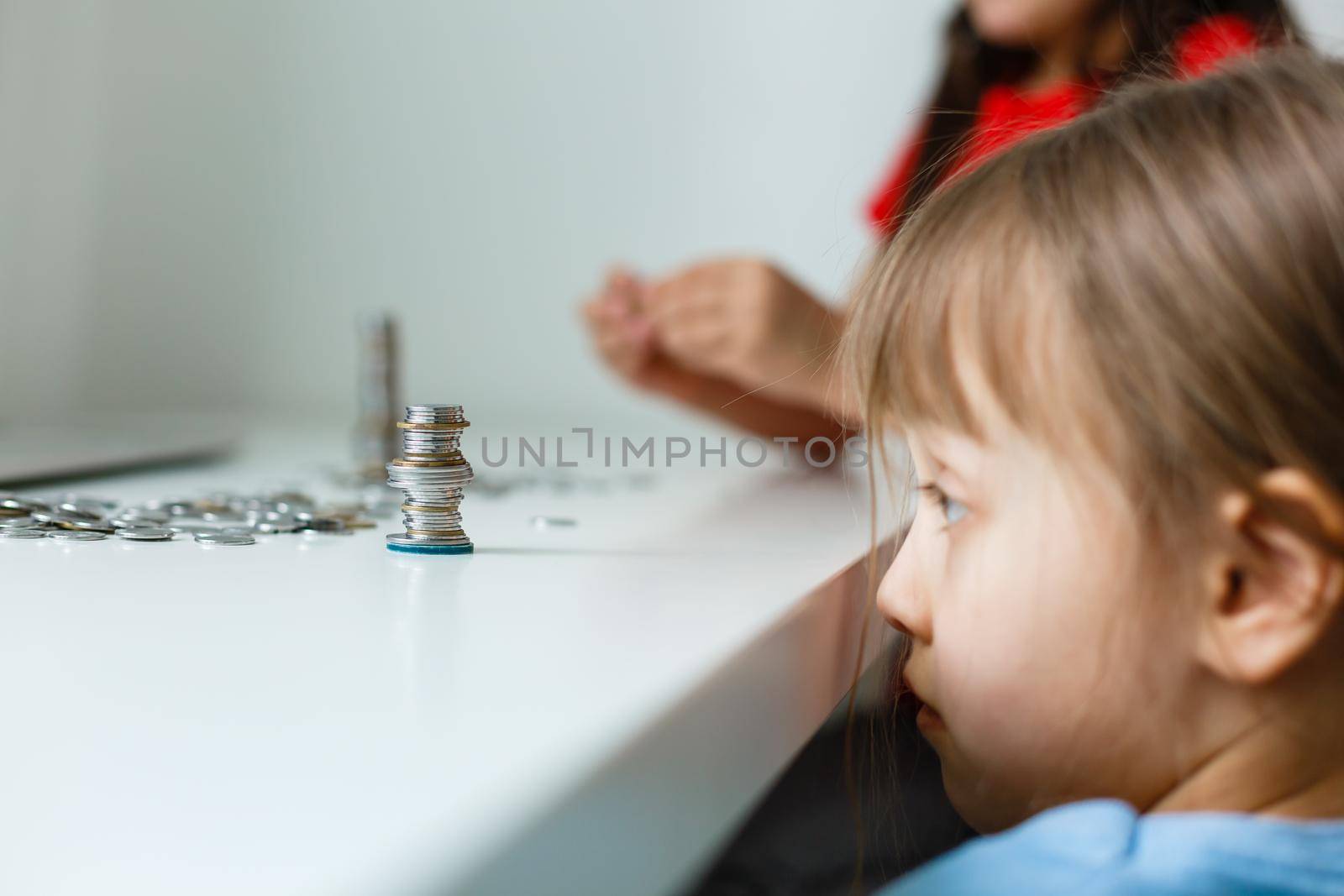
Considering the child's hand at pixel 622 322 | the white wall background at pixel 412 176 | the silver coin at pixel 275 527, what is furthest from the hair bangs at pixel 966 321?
the white wall background at pixel 412 176

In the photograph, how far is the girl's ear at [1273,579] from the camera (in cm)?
51

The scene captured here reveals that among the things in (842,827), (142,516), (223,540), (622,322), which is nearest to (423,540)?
(223,540)

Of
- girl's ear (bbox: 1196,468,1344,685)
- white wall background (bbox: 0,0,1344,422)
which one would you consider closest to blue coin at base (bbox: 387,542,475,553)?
girl's ear (bbox: 1196,468,1344,685)

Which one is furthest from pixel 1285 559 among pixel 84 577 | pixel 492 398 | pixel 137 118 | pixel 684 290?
pixel 137 118

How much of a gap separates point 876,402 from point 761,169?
51.7 inches

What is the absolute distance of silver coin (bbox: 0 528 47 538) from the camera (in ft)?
2.21

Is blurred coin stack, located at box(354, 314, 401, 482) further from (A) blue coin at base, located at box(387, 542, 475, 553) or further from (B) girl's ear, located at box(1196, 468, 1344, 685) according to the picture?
(B) girl's ear, located at box(1196, 468, 1344, 685)

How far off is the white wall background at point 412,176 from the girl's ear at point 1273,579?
1359 millimetres

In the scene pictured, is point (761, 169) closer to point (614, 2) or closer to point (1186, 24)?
point (614, 2)

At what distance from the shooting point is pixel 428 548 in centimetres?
68

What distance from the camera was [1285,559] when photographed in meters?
0.52

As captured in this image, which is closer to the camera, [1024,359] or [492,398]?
[1024,359]

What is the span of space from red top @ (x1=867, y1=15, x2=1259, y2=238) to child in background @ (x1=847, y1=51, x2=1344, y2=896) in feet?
1.81

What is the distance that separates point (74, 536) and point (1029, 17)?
4.09 ft
